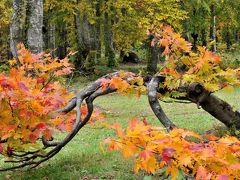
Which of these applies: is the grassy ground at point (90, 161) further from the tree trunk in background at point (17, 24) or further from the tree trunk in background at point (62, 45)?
the tree trunk in background at point (62, 45)

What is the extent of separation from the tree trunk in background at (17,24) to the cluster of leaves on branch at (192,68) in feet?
17.5

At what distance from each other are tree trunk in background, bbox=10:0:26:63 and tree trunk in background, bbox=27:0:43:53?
8.0 inches

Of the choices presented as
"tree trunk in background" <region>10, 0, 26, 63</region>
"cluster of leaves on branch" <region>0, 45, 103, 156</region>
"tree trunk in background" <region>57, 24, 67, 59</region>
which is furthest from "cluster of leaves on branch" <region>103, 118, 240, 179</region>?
"tree trunk in background" <region>57, 24, 67, 59</region>

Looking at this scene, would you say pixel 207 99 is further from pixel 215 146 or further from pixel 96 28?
pixel 96 28

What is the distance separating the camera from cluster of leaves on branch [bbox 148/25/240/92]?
5.48m

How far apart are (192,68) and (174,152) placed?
2.85 m

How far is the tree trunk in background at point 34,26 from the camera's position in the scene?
10703 millimetres

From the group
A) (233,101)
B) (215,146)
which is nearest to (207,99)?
(215,146)

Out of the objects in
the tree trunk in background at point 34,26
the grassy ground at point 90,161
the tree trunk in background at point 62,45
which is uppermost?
the tree trunk in background at point 34,26

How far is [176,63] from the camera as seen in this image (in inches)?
240

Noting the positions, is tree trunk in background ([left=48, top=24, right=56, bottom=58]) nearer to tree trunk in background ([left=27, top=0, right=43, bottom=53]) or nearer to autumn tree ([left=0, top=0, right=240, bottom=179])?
tree trunk in background ([left=27, top=0, right=43, bottom=53])

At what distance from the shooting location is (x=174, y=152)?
3.03 m

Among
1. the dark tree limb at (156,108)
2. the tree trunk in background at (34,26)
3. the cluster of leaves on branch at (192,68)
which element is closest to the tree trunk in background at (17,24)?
the tree trunk in background at (34,26)

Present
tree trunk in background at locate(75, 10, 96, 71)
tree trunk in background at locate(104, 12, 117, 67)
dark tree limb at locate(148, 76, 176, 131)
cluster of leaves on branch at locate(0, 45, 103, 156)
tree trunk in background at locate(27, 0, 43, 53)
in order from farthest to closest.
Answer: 1. tree trunk in background at locate(104, 12, 117, 67)
2. tree trunk in background at locate(75, 10, 96, 71)
3. tree trunk in background at locate(27, 0, 43, 53)
4. cluster of leaves on branch at locate(0, 45, 103, 156)
5. dark tree limb at locate(148, 76, 176, 131)
